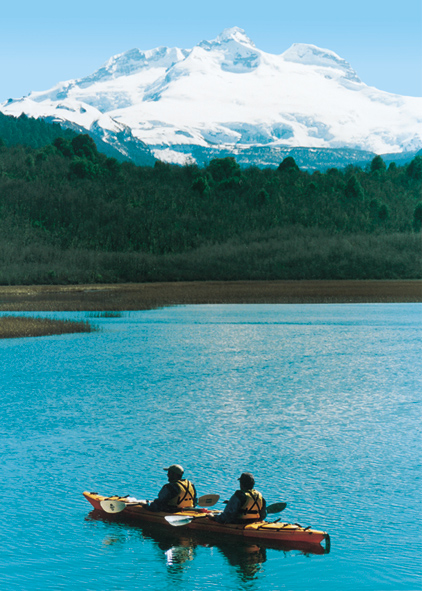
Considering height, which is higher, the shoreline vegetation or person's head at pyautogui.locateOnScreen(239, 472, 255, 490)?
the shoreline vegetation

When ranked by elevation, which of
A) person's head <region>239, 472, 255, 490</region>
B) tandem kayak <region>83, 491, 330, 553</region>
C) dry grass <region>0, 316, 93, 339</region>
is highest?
dry grass <region>0, 316, 93, 339</region>

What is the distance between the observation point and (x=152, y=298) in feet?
381

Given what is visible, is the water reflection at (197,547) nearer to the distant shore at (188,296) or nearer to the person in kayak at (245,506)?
the person in kayak at (245,506)

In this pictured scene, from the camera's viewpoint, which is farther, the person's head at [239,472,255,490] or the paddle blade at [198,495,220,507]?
the paddle blade at [198,495,220,507]

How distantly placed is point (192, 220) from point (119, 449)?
6733 inches

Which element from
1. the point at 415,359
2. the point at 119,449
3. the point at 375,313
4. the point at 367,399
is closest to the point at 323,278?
the point at 375,313

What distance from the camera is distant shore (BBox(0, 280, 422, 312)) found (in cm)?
9988

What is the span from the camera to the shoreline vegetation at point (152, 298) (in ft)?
247

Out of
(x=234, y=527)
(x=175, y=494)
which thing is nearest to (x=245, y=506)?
(x=234, y=527)

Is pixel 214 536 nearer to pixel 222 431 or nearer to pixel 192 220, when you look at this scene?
pixel 222 431

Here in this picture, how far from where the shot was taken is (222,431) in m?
32.9

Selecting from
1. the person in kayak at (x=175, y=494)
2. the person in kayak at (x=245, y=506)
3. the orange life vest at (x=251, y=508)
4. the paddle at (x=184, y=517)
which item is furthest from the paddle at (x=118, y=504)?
the orange life vest at (x=251, y=508)

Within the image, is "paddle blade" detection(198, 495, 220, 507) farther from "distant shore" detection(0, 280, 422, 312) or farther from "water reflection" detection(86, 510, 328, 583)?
"distant shore" detection(0, 280, 422, 312)

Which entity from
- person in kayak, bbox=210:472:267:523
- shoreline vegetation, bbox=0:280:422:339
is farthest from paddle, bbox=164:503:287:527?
shoreline vegetation, bbox=0:280:422:339
